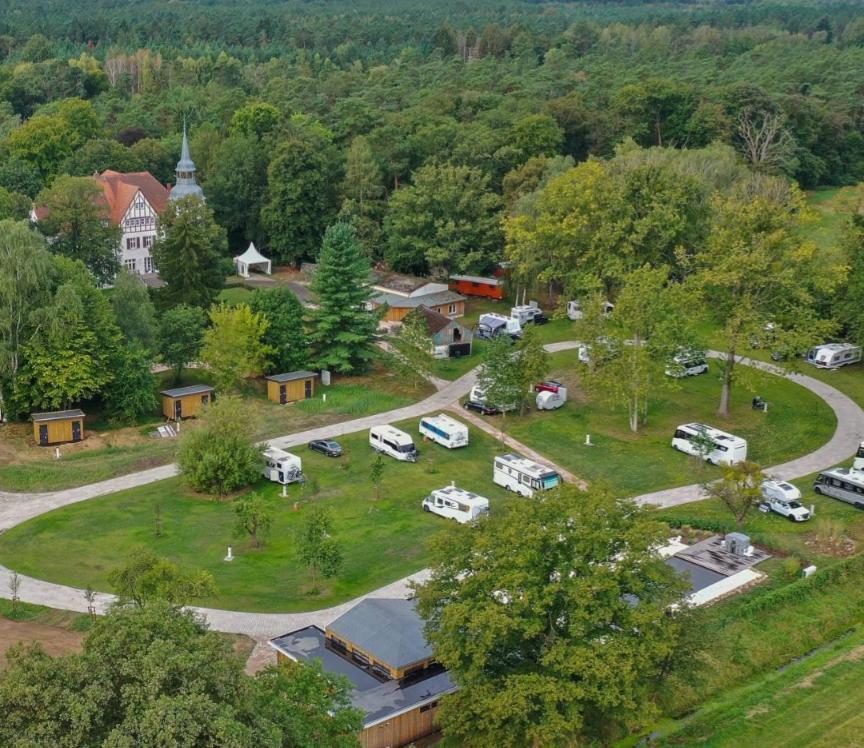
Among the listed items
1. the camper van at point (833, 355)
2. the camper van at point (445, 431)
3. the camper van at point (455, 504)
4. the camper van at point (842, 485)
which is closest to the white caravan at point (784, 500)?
the camper van at point (842, 485)

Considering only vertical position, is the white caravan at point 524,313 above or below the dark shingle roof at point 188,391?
below

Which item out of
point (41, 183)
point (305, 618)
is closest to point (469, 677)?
point (305, 618)

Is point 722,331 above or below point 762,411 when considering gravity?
above

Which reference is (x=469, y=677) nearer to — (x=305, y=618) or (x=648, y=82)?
(x=305, y=618)

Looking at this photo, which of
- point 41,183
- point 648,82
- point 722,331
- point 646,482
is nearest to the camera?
point 646,482

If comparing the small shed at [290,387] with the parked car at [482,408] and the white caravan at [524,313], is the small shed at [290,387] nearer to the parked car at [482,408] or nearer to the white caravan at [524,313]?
the parked car at [482,408]

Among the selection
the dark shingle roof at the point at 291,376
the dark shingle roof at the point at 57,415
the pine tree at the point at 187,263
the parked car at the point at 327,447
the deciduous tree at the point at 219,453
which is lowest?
the parked car at the point at 327,447

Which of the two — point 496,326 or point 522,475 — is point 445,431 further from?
point 496,326
